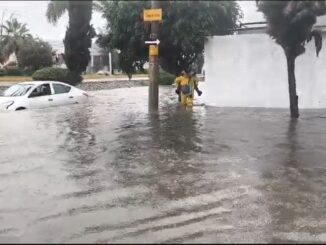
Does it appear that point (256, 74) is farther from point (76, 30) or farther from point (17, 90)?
point (76, 30)

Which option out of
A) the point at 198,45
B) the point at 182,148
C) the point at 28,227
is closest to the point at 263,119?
the point at 198,45

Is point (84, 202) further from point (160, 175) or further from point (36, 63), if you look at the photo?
point (36, 63)

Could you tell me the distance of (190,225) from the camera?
15.7 ft

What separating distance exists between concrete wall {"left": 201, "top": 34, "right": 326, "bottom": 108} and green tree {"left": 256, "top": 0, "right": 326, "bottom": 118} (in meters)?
0.95

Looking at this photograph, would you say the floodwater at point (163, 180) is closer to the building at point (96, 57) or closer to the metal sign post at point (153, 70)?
the metal sign post at point (153, 70)

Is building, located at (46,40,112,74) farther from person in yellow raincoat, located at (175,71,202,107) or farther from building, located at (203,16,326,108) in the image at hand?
person in yellow raincoat, located at (175,71,202,107)

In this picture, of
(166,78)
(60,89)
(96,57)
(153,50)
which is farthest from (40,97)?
(96,57)

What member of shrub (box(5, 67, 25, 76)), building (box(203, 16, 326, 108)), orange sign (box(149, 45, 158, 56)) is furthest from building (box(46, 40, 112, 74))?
building (box(203, 16, 326, 108))

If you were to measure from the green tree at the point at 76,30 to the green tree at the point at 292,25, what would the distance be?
109 cm

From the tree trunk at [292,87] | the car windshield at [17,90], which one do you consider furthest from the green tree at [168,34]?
the car windshield at [17,90]

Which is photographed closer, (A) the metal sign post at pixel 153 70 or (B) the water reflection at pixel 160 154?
(B) the water reflection at pixel 160 154

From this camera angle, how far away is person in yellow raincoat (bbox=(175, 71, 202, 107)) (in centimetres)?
1525

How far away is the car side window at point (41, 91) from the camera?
16.3 metres

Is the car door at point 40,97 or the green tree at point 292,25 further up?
the green tree at point 292,25
